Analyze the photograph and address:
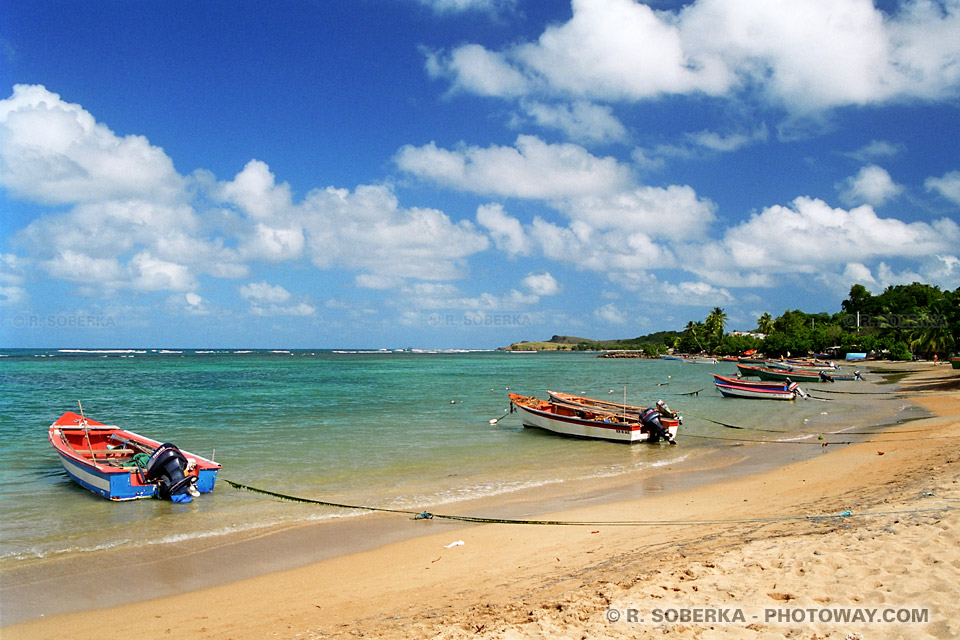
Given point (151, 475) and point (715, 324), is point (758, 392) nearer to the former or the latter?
point (151, 475)

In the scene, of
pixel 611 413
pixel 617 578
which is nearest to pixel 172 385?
pixel 611 413

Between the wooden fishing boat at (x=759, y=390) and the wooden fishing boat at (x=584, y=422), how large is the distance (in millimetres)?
21175

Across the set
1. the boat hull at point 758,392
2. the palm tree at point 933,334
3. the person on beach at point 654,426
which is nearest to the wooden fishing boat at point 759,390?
the boat hull at point 758,392

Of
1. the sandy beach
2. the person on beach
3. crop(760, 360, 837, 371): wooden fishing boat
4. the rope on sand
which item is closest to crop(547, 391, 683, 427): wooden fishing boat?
the person on beach

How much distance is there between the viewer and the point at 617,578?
7.16 metres

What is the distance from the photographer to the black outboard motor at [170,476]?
13.2 metres

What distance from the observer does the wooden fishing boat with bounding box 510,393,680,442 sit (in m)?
22.5

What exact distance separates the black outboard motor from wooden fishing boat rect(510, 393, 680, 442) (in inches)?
593

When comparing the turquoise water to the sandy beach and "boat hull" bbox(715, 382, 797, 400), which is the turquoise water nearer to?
"boat hull" bbox(715, 382, 797, 400)

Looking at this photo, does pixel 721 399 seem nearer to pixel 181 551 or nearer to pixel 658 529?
pixel 658 529

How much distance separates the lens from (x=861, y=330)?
114750 millimetres

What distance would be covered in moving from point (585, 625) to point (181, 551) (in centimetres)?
778

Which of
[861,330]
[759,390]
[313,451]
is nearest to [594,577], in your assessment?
[313,451]

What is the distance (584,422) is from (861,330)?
11581cm
